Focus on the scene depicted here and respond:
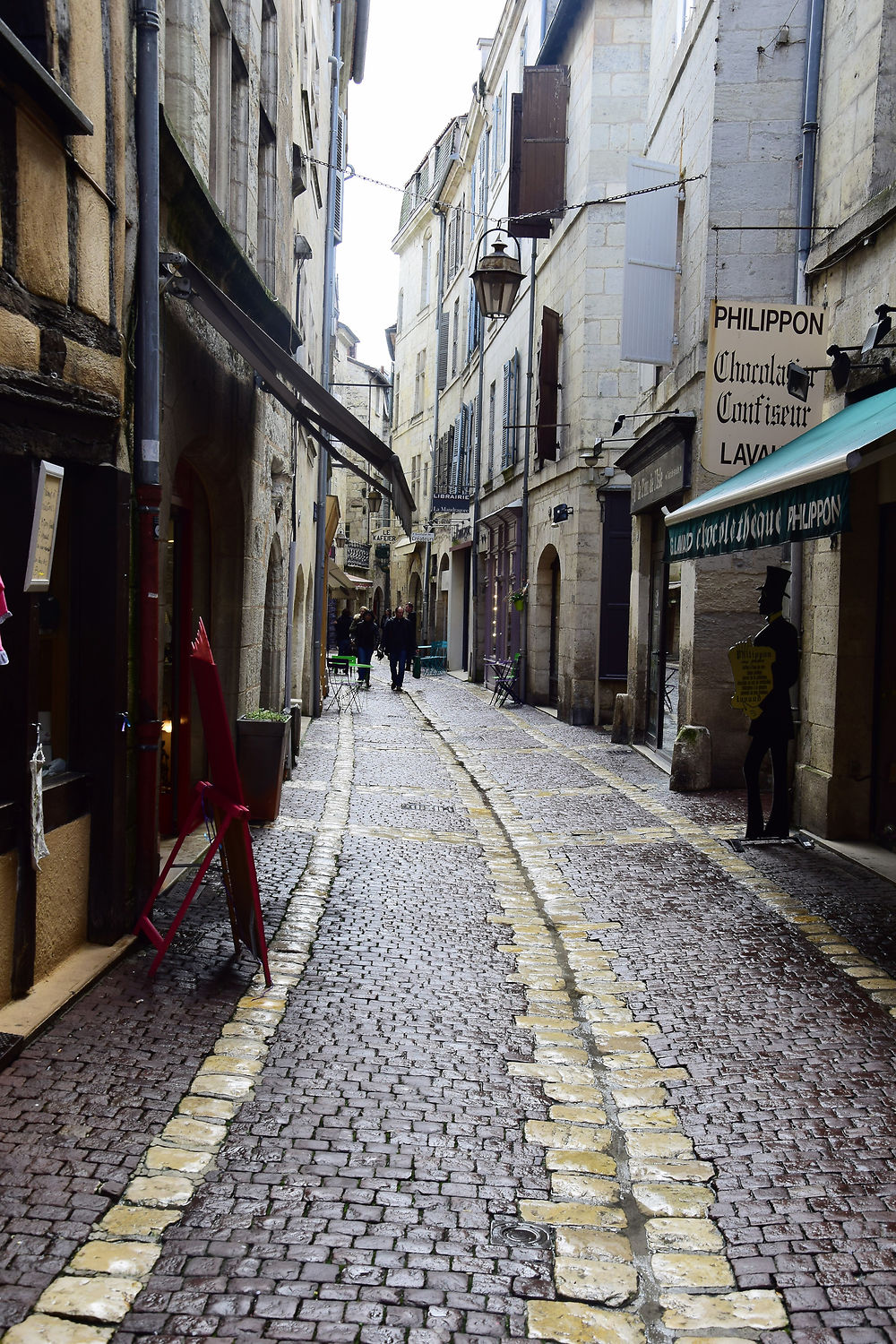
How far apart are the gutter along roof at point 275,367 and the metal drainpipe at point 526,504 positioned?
1092cm

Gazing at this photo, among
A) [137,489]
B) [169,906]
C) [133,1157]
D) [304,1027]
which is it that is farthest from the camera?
[169,906]

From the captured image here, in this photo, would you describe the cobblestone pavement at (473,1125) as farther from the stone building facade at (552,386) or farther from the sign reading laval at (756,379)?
the stone building facade at (552,386)

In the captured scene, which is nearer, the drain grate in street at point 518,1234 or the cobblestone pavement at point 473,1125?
the cobblestone pavement at point 473,1125

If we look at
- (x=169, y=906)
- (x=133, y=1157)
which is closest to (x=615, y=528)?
(x=169, y=906)

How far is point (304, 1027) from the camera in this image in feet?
14.6

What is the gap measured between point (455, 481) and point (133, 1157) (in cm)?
2904

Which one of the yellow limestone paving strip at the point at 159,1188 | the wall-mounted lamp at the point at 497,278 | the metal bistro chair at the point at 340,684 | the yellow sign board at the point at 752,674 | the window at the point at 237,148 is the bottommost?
the yellow limestone paving strip at the point at 159,1188

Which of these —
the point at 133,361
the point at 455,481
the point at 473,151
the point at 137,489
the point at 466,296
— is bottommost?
the point at 137,489

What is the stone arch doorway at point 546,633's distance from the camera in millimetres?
20203

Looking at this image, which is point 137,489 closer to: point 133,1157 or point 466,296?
point 133,1157

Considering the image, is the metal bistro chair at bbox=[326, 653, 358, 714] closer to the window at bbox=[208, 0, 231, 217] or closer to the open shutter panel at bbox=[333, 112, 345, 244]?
the open shutter panel at bbox=[333, 112, 345, 244]

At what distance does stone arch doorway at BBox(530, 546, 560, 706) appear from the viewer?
66.3 ft

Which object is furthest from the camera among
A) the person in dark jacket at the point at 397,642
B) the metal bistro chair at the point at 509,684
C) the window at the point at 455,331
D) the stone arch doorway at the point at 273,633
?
the window at the point at 455,331

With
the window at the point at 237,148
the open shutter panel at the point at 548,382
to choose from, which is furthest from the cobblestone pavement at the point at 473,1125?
the open shutter panel at the point at 548,382
